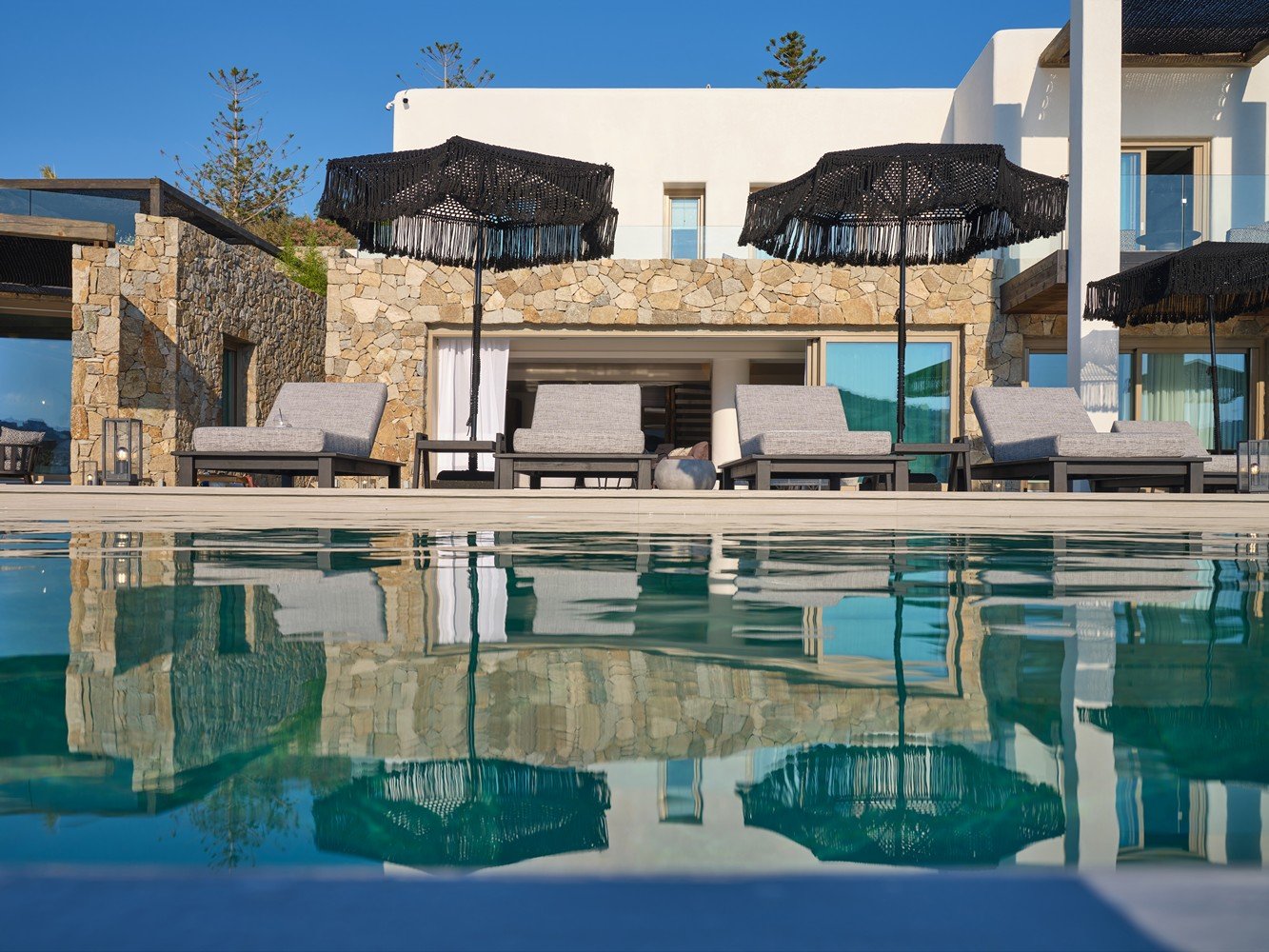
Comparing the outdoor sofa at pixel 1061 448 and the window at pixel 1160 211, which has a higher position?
the window at pixel 1160 211

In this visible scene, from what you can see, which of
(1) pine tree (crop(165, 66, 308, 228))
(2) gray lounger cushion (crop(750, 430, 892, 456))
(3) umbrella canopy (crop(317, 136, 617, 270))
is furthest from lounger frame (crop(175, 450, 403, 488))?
(1) pine tree (crop(165, 66, 308, 228))

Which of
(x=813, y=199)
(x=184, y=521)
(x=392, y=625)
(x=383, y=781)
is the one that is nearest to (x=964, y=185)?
(x=813, y=199)

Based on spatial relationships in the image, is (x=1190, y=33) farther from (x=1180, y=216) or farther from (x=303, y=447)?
(x=303, y=447)

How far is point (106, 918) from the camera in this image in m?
0.42

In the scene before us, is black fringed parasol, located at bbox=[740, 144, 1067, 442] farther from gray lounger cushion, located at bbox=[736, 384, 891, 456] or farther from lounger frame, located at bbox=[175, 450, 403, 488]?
lounger frame, located at bbox=[175, 450, 403, 488]

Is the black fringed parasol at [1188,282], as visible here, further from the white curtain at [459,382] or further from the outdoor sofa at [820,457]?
the white curtain at [459,382]

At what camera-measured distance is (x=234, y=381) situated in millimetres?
16156

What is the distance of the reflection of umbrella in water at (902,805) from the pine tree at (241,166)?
32227 millimetres

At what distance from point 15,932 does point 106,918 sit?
0.03m

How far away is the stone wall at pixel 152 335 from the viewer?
1307 cm

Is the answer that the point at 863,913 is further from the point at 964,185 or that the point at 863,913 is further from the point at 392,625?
the point at 964,185

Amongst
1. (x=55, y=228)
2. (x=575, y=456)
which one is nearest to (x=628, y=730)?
(x=575, y=456)

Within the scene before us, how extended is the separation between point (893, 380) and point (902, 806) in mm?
14001

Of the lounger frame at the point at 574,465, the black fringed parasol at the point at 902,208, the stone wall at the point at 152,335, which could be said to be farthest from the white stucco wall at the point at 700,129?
the lounger frame at the point at 574,465
